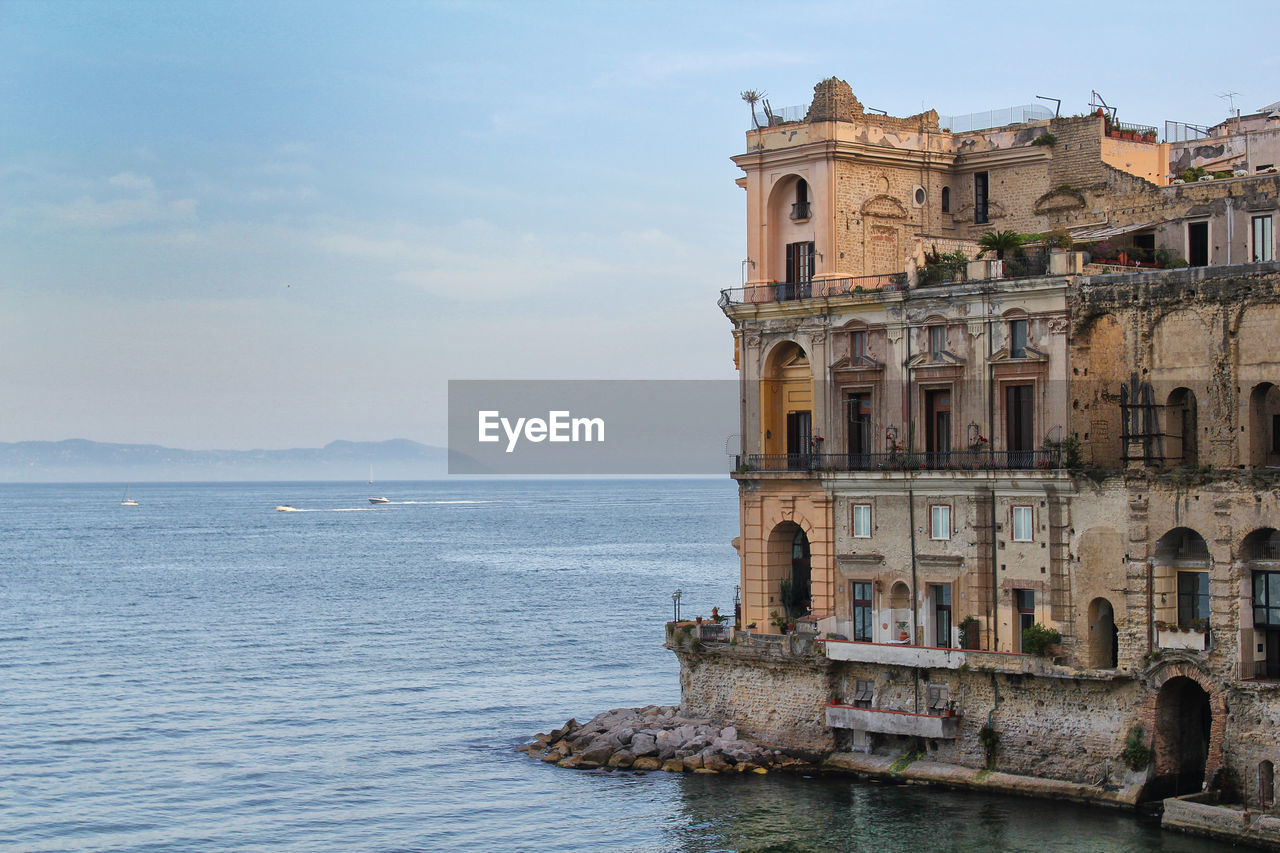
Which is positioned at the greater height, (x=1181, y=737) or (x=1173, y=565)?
(x=1173, y=565)

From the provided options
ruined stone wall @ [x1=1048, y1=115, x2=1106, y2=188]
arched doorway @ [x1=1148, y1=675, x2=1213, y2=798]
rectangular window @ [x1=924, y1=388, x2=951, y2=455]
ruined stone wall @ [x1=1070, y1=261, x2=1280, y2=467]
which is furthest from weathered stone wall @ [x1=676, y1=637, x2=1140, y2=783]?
ruined stone wall @ [x1=1048, y1=115, x2=1106, y2=188]

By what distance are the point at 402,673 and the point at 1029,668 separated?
46.4 metres

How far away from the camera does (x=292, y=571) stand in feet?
548

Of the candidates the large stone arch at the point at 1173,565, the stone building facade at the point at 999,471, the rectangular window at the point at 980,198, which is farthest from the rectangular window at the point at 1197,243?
the large stone arch at the point at 1173,565

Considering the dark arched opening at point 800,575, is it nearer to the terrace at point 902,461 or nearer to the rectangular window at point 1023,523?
the terrace at point 902,461

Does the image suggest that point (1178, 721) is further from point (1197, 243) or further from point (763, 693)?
point (1197, 243)

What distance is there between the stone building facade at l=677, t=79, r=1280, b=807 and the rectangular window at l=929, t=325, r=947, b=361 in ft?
0.22

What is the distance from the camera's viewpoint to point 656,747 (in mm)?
63031

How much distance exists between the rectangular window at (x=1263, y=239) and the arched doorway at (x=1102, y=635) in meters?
12.7

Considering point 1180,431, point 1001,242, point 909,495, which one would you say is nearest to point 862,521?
point 909,495

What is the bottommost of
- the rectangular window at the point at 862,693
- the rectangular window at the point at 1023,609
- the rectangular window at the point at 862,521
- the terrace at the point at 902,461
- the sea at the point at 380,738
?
the sea at the point at 380,738

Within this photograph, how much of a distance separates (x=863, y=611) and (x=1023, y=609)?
6760 mm

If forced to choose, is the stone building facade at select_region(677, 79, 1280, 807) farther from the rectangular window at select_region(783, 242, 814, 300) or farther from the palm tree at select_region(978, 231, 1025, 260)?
the palm tree at select_region(978, 231, 1025, 260)

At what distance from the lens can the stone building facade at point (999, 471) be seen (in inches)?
2064
